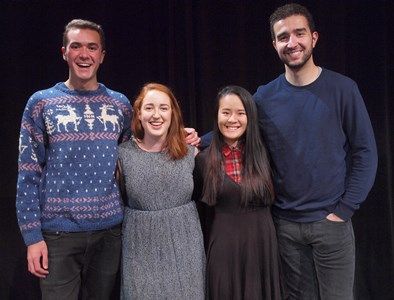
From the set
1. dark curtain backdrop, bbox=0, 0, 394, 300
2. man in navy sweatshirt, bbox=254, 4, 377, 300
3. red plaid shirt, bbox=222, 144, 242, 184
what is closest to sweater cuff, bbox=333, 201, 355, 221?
A: man in navy sweatshirt, bbox=254, 4, 377, 300

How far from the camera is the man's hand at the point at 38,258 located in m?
1.79

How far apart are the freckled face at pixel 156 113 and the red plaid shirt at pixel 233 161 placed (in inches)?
11.0


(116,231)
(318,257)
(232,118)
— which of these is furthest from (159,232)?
(318,257)

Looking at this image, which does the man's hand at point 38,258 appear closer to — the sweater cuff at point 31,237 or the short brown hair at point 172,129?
the sweater cuff at point 31,237

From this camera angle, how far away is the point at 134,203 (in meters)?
1.90

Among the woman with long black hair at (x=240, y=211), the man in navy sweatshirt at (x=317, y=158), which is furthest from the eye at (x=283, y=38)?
the woman with long black hair at (x=240, y=211)

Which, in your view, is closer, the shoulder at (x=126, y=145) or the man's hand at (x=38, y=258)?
the man's hand at (x=38, y=258)

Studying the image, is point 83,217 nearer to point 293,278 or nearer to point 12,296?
point 293,278

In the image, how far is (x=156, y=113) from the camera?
190 cm

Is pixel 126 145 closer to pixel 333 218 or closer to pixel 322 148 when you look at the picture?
pixel 322 148

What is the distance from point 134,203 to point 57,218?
307 millimetres

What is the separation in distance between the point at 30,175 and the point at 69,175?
0.15 meters

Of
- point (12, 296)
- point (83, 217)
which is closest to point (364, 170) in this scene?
point (83, 217)

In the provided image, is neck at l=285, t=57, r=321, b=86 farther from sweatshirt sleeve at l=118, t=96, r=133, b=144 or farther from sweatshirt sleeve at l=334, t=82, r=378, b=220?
sweatshirt sleeve at l=118, t=96, r=133, b=144
